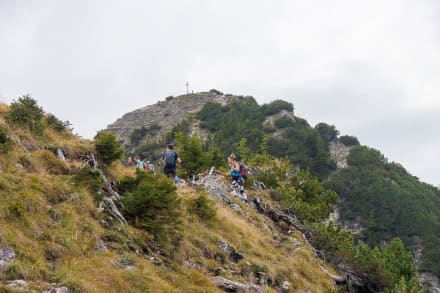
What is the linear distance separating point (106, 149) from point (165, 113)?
86185 millimetres

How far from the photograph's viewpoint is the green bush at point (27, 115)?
1216cm

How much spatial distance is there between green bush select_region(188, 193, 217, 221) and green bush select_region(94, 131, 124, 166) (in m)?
2.54

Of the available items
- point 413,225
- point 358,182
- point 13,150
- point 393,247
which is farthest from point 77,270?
point 358,182

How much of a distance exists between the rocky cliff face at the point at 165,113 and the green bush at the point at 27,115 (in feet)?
242

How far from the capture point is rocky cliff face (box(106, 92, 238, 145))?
3656 inches

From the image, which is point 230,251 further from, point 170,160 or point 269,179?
point 269,179

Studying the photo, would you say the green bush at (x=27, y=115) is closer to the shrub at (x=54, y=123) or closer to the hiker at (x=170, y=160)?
the shrub at (x=54, y=123)

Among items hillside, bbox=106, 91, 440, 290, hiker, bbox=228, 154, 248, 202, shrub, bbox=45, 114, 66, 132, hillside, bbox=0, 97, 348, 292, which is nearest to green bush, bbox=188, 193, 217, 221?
hillside, bbox=0, 97, 348, 292

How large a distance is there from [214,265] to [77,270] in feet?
15.0

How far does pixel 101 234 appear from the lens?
9.34m

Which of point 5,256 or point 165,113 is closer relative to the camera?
point 5,256

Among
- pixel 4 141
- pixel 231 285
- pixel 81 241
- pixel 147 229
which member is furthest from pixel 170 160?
pixel 81 241

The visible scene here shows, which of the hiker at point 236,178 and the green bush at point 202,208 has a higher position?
the hiker at point 236,178

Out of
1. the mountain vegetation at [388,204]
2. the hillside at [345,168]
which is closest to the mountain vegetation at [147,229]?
the hillside at [345,168]
